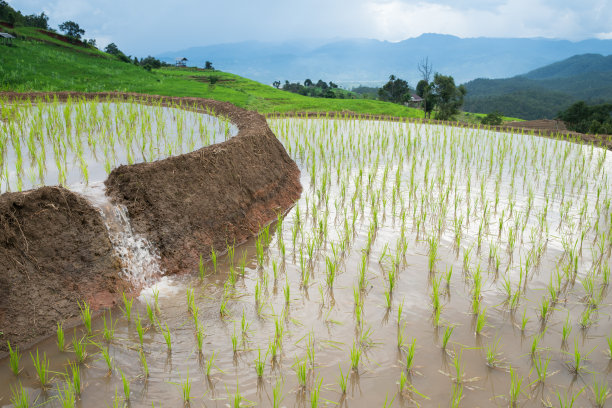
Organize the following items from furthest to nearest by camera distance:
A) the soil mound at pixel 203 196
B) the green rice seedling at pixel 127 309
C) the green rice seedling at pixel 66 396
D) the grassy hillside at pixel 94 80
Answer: the grassy hillside at pixel 94 80
the soil mound at pixel 203 196
the green rice seedling at pixel 127 309
the green rice seedling at pixel 66 396

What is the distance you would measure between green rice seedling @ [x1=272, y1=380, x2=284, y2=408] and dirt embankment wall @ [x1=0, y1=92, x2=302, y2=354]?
1.55 m

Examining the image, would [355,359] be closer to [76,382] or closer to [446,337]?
[446,337]

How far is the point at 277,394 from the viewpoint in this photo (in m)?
2.18

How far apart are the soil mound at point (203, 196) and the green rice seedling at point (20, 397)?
4.81 ft

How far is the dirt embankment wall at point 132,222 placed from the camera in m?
2.72

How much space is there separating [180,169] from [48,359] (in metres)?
2.11

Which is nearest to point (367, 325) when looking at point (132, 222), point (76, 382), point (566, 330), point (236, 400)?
point (236, 400)

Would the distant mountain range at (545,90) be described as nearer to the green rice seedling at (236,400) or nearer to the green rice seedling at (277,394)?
the green rice seedling at (277,394)

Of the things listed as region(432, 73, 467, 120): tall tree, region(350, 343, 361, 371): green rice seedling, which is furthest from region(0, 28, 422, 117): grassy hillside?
region(350, 343, 361, 371): green rice seedling

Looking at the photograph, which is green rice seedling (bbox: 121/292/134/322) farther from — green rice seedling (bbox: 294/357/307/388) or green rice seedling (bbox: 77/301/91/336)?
green rice seedling (bbox: 294/357/307/388)

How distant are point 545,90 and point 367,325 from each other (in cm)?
9471

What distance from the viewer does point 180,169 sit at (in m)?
4.12

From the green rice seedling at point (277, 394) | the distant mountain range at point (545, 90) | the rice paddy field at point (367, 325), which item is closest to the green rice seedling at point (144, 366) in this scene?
the rice paddy field at point (367, 325)

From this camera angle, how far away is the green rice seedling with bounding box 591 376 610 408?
2.14 meters
